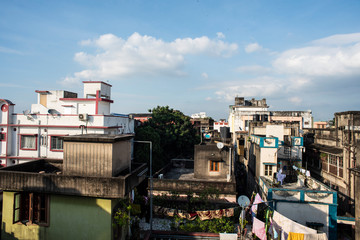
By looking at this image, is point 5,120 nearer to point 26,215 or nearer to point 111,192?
point 26,215

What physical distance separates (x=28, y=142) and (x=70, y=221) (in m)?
16.5

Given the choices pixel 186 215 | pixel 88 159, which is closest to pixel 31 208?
pixel 88 159

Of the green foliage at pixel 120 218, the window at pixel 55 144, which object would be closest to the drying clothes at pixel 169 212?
the green foliage at pixel 120 218

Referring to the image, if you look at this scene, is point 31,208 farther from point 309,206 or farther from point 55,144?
point 309,206

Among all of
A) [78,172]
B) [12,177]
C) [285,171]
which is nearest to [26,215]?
[12,177]

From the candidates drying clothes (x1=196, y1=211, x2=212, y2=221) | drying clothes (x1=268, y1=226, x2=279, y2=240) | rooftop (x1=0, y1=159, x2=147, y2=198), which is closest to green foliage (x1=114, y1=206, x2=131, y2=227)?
rooftop (x1=0, y1=159, x2=147, y2=198)

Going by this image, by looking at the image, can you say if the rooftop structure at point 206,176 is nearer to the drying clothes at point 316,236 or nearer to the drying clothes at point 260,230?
the drying clothes at point 260,230

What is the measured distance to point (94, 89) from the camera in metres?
23.9

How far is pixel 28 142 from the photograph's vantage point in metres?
22.3

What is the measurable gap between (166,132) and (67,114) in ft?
48.3

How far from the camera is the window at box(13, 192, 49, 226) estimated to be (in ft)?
32.8

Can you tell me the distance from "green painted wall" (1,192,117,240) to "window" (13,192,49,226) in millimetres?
193

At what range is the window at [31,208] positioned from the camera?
32.8ft

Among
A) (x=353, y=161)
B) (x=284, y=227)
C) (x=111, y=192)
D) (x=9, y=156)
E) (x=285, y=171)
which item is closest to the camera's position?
(x=111, y=192)
